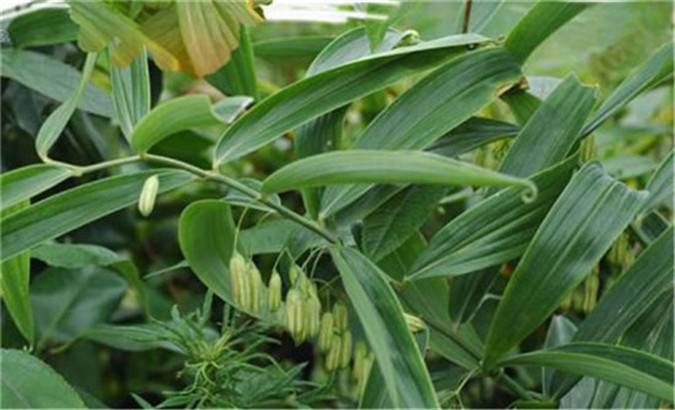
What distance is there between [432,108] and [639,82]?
0.43 feet

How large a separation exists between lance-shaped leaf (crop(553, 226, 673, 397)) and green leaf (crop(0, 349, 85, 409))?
0.95ft

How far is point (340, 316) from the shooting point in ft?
2.14

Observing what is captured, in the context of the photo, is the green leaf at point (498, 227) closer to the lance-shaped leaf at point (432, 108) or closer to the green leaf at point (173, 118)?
the lance-shaped leaf at point (432, 108)

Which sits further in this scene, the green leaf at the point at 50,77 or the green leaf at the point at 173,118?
the green leaf at the point at 50,77

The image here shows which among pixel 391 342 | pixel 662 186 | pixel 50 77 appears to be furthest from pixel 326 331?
pixel 50 77

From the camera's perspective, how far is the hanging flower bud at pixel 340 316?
0.65 m

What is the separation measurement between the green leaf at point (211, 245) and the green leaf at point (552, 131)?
0.16 m

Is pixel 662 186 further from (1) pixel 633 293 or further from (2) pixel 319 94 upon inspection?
(2) pixel 319 94

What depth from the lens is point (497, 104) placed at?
1.14 meters

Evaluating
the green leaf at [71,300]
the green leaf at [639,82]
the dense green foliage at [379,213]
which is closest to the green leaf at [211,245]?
the dense green foliage at [379,213]

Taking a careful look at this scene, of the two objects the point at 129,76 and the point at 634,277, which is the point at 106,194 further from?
the point at 634,277

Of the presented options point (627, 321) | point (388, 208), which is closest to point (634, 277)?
point (627, 321)

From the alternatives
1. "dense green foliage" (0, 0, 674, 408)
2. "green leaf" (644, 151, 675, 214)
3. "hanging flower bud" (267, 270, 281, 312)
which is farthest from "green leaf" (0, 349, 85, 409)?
"green leaf" (644, 151, 675, 214)

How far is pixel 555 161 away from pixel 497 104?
49 cm
